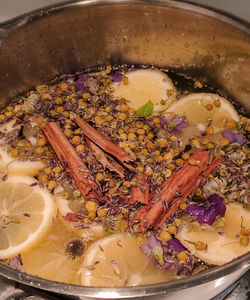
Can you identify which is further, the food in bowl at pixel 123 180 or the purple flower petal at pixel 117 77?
the purple flower petal at pixel 117 77

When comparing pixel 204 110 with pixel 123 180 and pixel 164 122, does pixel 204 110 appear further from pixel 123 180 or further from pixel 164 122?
pixel 123 180

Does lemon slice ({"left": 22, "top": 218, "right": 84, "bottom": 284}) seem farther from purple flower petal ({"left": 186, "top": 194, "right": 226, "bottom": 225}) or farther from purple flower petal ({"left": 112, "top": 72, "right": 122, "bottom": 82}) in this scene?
purple flower petal ({"left": 112, "top": 72, "right": 122, "bottom": 82})

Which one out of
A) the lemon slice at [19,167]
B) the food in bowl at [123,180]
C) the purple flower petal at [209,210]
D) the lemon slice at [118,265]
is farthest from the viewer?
the lemon slice at [19,167]

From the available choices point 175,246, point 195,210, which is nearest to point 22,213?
point 175,246

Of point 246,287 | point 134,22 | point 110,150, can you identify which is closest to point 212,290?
point 246,287

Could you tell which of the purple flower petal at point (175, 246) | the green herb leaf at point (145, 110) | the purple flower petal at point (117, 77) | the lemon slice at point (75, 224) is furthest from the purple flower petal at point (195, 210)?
the purple flower petal at point (117, 77)

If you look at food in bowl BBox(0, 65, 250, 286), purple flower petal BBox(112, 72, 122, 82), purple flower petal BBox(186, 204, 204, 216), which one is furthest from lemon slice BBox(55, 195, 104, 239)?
purple flower petal BBox(112, 72, 122, 82)

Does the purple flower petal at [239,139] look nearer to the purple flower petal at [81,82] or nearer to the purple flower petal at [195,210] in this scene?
the purple flower petal at [195,210]
